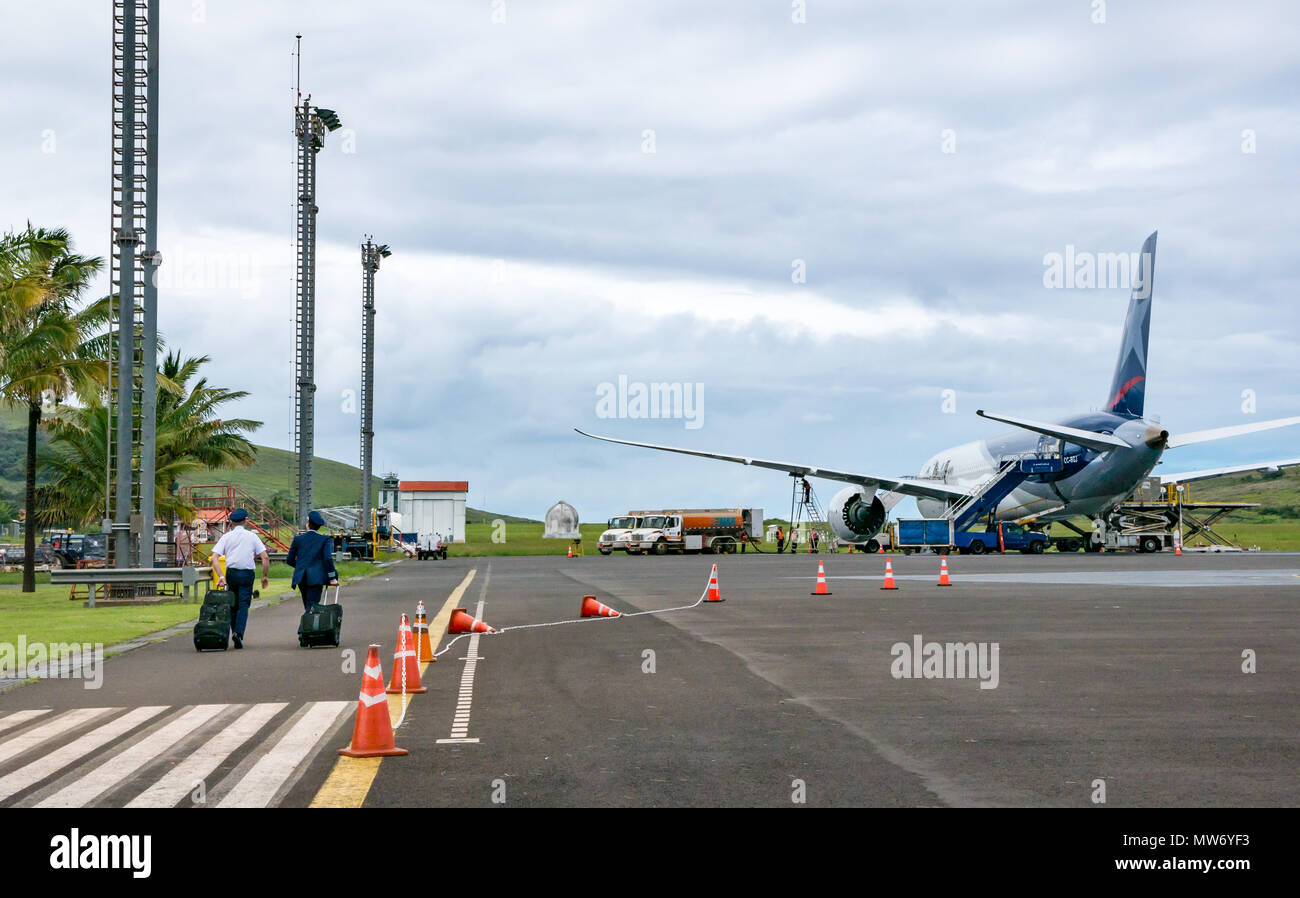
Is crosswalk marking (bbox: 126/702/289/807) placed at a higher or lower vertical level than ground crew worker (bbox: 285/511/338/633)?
lower

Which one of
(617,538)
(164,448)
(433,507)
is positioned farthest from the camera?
(433,507)

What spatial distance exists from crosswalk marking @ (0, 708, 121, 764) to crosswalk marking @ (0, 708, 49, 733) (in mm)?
227

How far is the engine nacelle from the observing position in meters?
64.4

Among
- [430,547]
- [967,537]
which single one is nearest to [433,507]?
[430,547]

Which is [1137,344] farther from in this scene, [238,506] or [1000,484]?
[238,506]

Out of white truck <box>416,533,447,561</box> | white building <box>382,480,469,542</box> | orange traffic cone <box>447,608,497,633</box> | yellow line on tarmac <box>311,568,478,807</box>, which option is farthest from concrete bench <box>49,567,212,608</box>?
white building <box>382,480,469,542</box>

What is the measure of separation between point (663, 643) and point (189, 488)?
3846 cm

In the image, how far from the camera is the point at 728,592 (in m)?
29.5

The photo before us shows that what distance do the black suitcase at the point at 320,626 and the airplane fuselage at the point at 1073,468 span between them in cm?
4295

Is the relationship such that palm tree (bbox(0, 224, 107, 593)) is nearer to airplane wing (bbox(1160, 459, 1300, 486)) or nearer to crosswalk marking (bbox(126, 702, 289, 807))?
crosswalk marking (bbox(126, 702, 289, 807))

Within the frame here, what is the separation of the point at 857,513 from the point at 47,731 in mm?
56695

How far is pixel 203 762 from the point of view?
8.25 metres

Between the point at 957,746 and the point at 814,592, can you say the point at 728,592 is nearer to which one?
the point at 814,592

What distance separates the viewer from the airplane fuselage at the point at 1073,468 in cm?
5381
